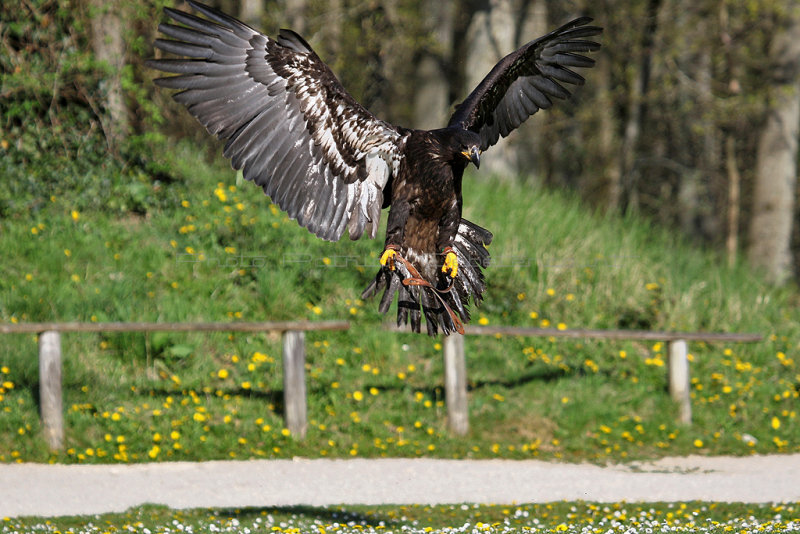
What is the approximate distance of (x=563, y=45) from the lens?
6.25 metres

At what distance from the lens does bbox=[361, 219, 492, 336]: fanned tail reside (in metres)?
5.27

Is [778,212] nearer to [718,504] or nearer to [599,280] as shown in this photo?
[599,280]

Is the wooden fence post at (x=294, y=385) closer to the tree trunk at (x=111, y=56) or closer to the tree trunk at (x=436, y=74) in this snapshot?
the tree trunk at (x=111, y=56)

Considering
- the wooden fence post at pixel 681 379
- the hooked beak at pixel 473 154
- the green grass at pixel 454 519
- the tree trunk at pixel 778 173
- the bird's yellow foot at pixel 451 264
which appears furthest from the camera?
the tree trunk at pixel 778 173

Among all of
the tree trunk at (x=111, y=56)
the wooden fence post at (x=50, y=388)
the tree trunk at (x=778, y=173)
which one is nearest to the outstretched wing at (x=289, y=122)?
the wooden fence post at (x=50, y=388)

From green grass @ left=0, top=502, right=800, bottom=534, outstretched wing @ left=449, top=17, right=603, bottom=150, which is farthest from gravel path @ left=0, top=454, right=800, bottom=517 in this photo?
outstretched wing @ left=449, top=17, right=603, bottom=150

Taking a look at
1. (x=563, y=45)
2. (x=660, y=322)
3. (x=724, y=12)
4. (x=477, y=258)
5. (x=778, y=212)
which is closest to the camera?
(x=477, y=258)

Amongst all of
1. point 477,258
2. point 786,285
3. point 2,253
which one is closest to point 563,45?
point 477,258

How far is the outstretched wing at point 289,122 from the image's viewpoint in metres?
5.36

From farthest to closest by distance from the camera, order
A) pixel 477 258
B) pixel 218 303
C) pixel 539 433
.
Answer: pixel 218 303, pixel 539 433, pixel 477 258

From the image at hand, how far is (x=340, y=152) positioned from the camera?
5.56 meters

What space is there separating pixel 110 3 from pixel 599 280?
6.79 metres

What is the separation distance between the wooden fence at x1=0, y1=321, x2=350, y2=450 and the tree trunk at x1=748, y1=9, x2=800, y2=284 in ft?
26.7

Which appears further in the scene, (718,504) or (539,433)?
(539,433)
